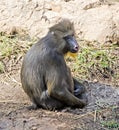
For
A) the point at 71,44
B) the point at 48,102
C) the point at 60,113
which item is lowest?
the point at 60,113

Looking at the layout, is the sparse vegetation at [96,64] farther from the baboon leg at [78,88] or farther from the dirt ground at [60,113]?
the baboon leg at [78,88]

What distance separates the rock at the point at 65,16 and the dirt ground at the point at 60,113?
1.45 m

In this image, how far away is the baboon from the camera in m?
5.93

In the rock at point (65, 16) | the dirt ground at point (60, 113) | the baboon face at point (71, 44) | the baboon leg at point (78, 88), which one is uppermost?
the rock at point (65, 16)

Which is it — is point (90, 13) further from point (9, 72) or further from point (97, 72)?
point (9, 72)

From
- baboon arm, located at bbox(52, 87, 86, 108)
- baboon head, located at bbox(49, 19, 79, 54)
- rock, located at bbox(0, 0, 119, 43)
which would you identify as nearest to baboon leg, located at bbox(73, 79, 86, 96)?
baboon arm, located at bbox(52, 87, 86, 108)

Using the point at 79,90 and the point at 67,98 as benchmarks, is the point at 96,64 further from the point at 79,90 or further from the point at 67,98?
the point at 67,98

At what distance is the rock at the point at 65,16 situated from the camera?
822 centimetres

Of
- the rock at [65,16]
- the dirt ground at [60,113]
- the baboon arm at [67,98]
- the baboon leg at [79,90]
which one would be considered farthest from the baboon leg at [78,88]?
the rock at [65,16]

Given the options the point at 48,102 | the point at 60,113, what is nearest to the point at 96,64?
the point at 48,102

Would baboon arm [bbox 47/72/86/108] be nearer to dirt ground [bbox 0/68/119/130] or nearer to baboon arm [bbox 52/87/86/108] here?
baboon arm [bbox 52/87/86/108]

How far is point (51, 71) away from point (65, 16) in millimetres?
2688

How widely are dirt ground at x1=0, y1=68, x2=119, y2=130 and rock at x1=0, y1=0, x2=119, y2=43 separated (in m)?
1.45

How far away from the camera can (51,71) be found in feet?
19.4
